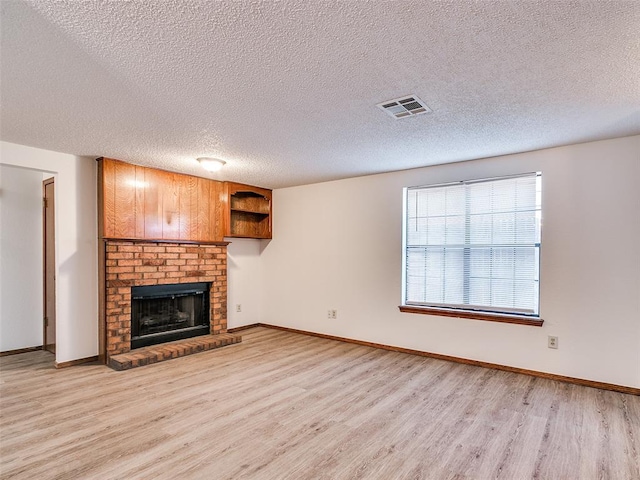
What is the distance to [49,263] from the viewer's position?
4773 mm

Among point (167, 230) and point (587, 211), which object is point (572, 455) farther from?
point (167, 230)

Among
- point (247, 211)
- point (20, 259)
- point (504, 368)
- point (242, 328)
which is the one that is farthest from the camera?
point (242, 328)

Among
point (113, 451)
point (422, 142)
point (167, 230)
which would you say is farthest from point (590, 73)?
point (167, 230)

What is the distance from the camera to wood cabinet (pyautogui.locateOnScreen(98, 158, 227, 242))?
4.18 m

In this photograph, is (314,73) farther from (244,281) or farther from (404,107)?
(244,281)

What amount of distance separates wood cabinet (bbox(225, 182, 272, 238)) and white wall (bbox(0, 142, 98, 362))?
1787mm

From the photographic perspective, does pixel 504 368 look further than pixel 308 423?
Yes

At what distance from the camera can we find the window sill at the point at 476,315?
374 centimetres

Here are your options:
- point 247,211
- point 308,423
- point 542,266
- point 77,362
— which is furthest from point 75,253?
point 542,266

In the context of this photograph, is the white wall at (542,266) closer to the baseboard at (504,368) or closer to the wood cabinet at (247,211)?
the baseboard at (504,368)

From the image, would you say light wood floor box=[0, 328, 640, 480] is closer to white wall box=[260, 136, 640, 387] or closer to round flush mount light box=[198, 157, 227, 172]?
white wall box=[260, 136, 640, 387]

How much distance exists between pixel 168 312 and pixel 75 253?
4.56 ft

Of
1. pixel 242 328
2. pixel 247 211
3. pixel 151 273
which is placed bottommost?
pixel 242 328

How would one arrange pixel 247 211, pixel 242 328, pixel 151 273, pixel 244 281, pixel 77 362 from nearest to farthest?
pixel 77 362
pixel 151 273
pixel 247 211
pixel 242 328
pixel 244 281
